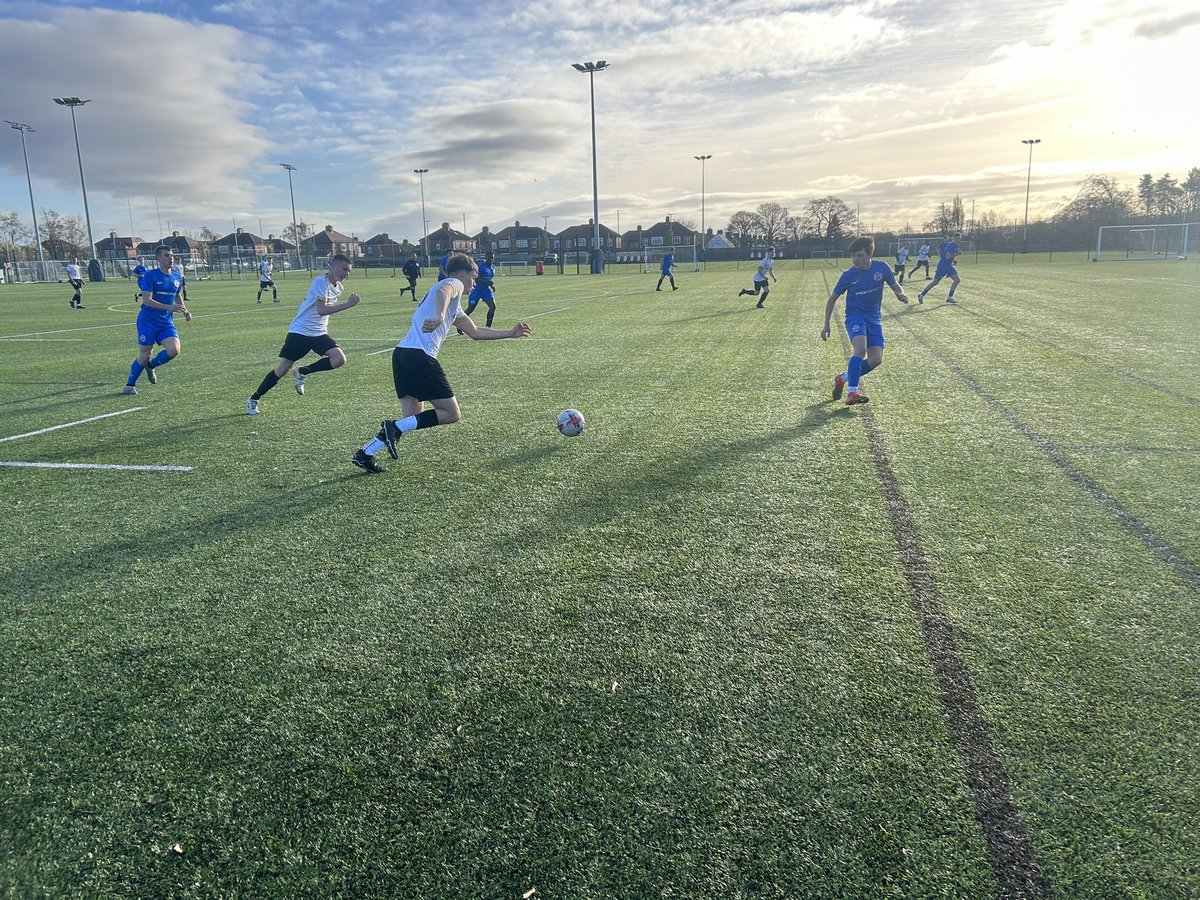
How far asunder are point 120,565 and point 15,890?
2.84 metres

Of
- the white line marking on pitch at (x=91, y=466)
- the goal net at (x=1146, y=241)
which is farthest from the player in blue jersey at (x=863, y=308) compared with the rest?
the goal net at (x=1146, y=241)

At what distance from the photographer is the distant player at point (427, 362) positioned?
6.21 m

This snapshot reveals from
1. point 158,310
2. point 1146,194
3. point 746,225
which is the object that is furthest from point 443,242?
point 158,310

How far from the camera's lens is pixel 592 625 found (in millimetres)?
3857

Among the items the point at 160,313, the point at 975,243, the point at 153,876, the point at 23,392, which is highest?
the point at 975,243

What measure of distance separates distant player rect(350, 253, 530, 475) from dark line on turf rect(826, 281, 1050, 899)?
3.90m

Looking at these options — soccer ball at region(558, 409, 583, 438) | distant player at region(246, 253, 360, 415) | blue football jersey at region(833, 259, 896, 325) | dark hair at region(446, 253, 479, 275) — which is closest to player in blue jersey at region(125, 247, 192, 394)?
distant player at region(246, 253, 360, 415)

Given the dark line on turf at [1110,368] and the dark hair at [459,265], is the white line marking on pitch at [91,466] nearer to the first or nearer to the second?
the dark hair at [459,265]

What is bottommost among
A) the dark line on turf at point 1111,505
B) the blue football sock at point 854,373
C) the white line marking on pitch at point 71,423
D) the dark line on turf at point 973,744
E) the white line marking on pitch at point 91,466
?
the dark line on turf at point 973,744

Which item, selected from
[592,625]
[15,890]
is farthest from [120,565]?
[592,625]

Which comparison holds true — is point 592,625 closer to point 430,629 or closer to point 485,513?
point 430,629

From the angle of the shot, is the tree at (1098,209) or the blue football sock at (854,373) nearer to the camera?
the blue football sock at (854,373)

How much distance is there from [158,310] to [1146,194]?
104538 mm

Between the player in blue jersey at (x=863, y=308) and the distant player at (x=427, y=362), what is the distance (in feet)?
14.7
